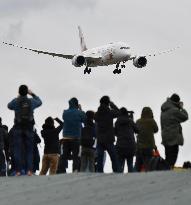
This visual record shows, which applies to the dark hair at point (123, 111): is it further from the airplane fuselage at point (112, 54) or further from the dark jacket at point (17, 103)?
the airplane fuselage at point (112, 54)

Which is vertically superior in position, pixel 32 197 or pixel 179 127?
pixel 179 127

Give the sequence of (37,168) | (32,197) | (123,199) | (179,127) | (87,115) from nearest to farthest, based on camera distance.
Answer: (123,199) < (32,197) < (179,127) < (87,115) < (37,168)

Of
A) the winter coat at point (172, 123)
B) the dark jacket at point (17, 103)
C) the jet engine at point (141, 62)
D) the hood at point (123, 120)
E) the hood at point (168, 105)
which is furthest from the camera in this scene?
the jet engine at point (141, 62)

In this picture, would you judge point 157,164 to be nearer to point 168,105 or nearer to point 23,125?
point 168,105

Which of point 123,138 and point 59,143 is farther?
point 59,143

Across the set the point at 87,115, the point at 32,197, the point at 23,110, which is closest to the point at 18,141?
the point at 23,110

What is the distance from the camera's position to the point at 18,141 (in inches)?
598

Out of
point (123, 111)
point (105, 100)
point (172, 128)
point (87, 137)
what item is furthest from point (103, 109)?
point (172, 128)

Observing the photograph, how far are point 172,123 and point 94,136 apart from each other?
212cm

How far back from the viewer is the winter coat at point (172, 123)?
14.5m

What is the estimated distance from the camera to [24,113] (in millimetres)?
15047

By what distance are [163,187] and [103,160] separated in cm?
419

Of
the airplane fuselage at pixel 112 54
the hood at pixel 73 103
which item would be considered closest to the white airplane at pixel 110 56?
the airplane fuselage at pixel 112 54

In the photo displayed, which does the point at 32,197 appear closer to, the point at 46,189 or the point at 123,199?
the point at 46,189
